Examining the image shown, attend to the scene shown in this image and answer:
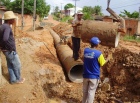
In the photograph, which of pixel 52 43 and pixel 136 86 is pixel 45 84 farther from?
pixel 52 43

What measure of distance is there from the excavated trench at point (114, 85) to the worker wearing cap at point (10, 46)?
174 centimetres

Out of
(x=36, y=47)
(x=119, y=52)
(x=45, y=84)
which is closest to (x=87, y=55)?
(x=45, y=84)

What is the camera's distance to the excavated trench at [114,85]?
780cm

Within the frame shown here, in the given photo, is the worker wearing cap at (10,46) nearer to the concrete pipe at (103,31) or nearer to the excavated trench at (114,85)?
the excavated trench at (114,85)

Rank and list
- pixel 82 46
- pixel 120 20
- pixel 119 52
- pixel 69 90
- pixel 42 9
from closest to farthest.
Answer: pixel 120 20 → pixel 69 90 → pixel 119 52 → pixel 82 46 → pixel 42 9

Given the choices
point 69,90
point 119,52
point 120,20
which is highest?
point 120,20

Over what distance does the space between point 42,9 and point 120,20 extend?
2494cm

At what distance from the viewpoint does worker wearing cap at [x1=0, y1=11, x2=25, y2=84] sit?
6003 mm

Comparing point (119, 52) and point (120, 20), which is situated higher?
point (120, 20)

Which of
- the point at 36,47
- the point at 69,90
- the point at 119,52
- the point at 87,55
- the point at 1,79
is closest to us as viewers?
the point at 87,55

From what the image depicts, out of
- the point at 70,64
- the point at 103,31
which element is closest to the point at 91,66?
the point at 103,31

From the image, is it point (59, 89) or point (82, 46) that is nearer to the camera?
point (59, 89)

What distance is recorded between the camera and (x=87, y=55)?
6000 mm

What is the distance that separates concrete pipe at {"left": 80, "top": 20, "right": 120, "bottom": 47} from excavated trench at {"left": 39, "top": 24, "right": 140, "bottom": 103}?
4.55ft
